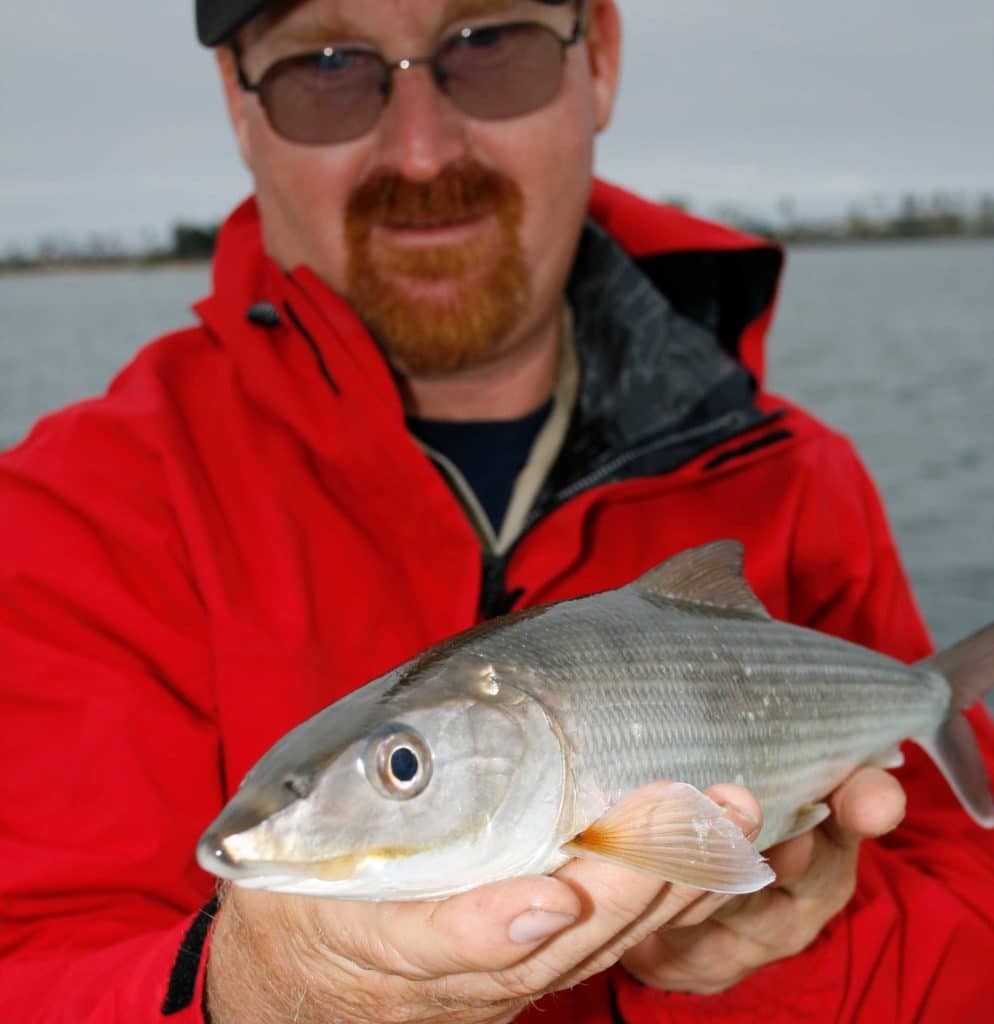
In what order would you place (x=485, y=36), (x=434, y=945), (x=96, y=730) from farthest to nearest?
(x=485, y=36) < (x=96, y=730) < (x=434, y=945)

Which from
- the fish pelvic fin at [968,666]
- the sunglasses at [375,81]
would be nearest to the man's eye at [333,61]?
the sunglasses at [375,81]

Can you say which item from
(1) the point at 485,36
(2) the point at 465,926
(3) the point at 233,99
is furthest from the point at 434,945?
(3) the point at 233,99

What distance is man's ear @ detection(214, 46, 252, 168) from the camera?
4059mm

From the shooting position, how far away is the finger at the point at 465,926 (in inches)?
70.9

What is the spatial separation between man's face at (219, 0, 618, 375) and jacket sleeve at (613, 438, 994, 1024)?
120 centimetres

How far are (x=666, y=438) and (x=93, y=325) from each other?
40.3 meters

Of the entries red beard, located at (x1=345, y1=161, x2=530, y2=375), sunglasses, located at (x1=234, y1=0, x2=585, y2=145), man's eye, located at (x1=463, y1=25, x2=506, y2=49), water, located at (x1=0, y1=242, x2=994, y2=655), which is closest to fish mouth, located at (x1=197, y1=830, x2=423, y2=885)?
red beard, located at (x1=345, y1=161, x2=530, y2=375)

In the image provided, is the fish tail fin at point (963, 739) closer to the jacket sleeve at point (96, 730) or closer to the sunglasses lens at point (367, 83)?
the jacket sleeve at point (96, 730)

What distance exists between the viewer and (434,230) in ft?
12.4

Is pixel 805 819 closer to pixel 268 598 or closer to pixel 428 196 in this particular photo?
pixel 268 598

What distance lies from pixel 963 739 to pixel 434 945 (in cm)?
192

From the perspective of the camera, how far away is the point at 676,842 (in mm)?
1947

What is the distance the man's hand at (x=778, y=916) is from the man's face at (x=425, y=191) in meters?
1.84

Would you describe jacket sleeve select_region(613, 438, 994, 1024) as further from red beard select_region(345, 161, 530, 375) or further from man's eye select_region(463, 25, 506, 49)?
man's eye select_region(463, 25, 506, 49)
